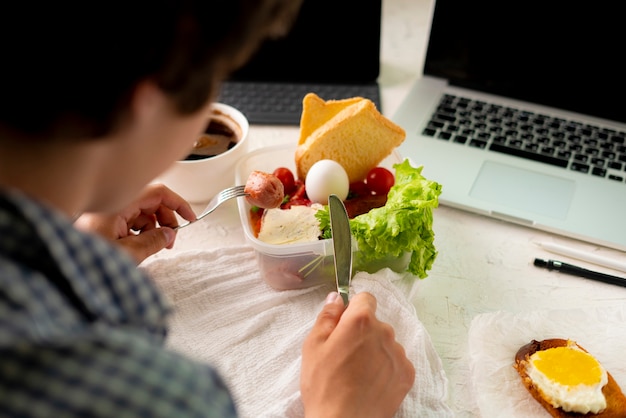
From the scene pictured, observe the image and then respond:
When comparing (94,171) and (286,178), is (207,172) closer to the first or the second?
(286,178)

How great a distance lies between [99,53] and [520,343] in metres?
0.61

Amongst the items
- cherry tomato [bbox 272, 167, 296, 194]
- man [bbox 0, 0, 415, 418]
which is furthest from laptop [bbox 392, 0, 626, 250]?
man [bbox 0, 0, 415, 418]

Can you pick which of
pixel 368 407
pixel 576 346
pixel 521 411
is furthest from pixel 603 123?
pixel 368 407

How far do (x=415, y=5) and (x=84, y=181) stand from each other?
132 cm

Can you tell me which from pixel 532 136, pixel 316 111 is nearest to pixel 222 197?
pixel 316 111

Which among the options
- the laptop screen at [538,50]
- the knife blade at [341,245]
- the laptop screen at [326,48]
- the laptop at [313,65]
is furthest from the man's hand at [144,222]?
the laptop screen at [538,50]

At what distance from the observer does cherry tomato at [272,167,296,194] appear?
3.03 feet

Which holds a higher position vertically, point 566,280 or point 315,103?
point 315,103

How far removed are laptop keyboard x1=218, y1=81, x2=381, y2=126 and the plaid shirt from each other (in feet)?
2.52

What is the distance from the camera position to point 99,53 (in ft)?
1.18

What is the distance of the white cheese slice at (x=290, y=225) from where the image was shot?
819mm

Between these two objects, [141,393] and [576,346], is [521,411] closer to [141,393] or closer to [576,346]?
[576,346]

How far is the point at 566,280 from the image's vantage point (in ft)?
2.87

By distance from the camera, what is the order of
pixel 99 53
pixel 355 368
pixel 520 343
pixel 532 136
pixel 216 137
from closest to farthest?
pixel 99 53
pixel 355 368
pixel 520 343
pixel 216 137
pixel 532 136
